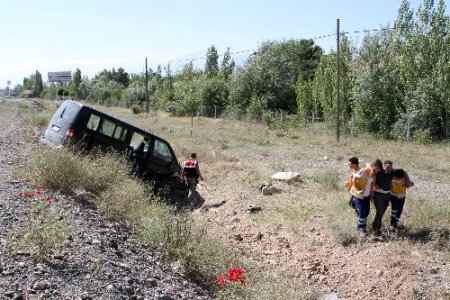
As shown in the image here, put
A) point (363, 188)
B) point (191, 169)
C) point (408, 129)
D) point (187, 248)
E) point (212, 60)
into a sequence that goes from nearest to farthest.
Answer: point (187, 248)
point (363, 188)
point (191, 169)
point (408, 129)
point (212, 60)

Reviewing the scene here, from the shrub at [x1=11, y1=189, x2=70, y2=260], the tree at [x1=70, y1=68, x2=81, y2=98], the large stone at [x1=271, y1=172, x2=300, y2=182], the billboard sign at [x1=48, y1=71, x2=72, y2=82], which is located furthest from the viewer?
the billboard sign at [x1=48, y1=71, x2=72, y2=82]

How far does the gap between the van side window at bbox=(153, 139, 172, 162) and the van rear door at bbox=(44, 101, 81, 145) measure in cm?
210

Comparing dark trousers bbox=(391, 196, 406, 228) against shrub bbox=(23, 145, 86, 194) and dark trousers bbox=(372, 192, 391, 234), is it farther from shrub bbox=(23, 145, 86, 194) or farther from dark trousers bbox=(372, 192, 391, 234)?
shrub bbox=(23, 145, 86, 194)

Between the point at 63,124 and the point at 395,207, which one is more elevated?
the point at 63,124

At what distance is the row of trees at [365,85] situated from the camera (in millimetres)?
28578

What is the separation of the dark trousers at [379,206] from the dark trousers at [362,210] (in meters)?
0.18

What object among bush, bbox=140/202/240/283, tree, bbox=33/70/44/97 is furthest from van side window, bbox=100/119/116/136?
tree, bbox=33/70/44/97

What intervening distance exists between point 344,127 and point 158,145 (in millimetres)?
22531

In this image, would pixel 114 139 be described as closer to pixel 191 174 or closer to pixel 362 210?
pixel 191 174

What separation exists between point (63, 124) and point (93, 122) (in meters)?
0.77

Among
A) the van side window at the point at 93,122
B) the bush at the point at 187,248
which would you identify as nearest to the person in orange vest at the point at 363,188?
the bush at the point at 187,248

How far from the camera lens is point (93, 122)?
12.5 m

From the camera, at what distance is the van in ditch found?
12289 mm

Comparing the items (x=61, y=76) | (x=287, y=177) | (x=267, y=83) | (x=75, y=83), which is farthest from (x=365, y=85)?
(x=61, y=76)
